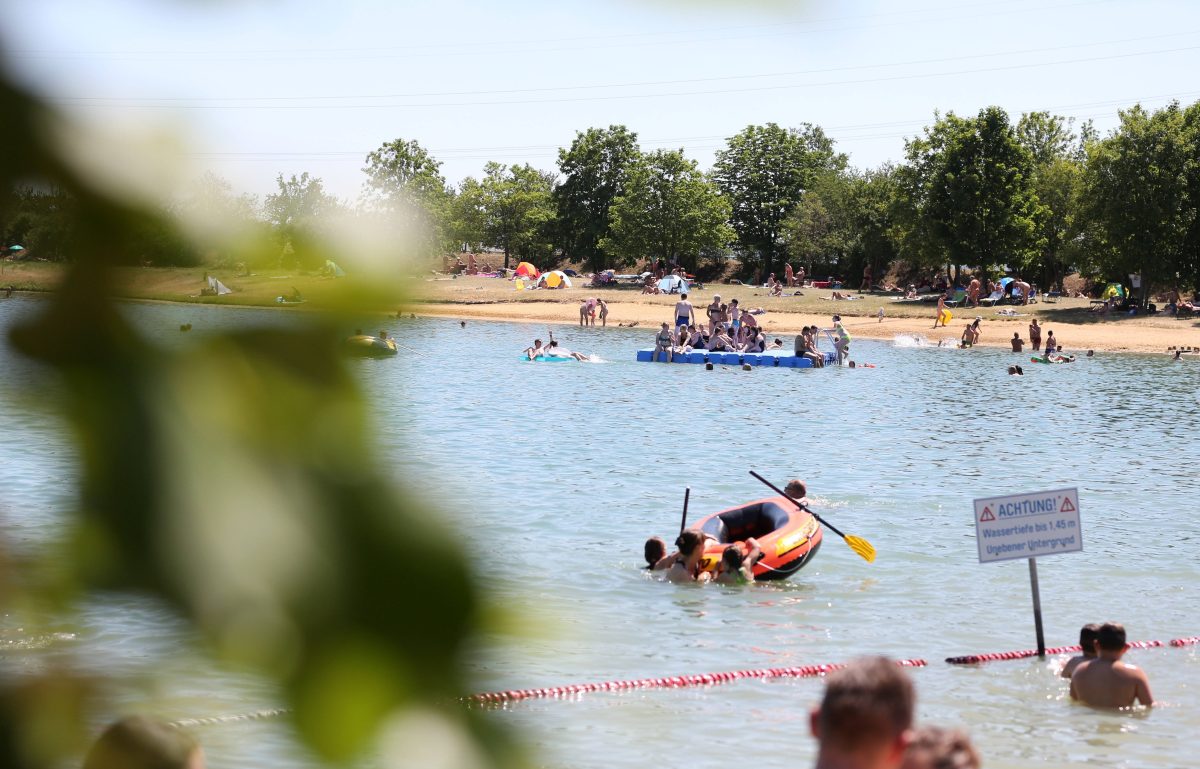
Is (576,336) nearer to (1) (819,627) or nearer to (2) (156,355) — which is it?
(1) (819,627)

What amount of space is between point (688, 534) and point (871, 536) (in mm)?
4691

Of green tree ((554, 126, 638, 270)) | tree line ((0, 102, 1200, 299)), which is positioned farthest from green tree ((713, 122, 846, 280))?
green tree ((554, 126, 638, 270))

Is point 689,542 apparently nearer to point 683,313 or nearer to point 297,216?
point 297,216

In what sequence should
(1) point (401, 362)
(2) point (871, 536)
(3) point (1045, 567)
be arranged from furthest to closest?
(2) point (871, 536) < (3) point (1045, 567) < (1) point (401, 362)

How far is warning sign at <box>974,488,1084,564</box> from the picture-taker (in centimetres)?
1148

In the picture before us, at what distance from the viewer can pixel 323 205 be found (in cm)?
77

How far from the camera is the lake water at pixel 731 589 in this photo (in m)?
0.79

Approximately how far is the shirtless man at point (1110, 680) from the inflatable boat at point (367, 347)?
10696 mm

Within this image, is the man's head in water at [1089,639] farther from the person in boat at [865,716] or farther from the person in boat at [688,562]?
the person in boat at [865,716]

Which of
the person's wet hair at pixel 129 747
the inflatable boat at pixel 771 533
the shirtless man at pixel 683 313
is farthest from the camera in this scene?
the shirtless man at pixel 683 313

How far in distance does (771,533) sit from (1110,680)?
532 cm

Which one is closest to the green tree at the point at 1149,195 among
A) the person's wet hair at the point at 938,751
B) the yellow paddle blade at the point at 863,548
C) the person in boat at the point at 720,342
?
the person in boat at the point at 720,342

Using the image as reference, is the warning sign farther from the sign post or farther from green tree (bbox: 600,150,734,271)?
green tree (bbox: 600,150,734,271)

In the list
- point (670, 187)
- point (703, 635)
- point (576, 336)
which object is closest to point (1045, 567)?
point (703, 635)
